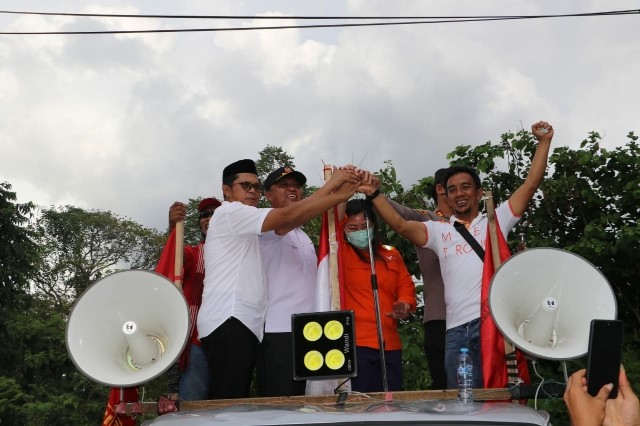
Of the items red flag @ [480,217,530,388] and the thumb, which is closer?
the thumb

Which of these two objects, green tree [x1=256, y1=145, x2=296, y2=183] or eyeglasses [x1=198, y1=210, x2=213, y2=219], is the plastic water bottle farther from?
green tree [x1=256, y1=145, x2=296, y2=183]

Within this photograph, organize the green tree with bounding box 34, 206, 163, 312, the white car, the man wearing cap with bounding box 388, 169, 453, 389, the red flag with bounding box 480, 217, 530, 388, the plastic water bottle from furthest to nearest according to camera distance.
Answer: the green tree with bounding box 34, 206, 163, 312 < the man wearing cap with bounding box 388, 169, 453, 389 < the red flag with bounding box 480, 217, 530, 388 < the plastic water bottle < the white car

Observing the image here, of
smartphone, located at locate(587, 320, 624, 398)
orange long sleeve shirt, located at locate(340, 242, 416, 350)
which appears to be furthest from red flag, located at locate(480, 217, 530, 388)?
smartphone, located at locate(587, 320, 624, 398)

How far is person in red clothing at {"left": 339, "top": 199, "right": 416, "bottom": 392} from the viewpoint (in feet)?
16.3

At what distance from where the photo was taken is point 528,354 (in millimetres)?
3736

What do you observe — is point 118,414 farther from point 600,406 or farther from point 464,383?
point 600,406

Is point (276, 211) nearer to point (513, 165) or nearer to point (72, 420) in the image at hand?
point (513, 165)

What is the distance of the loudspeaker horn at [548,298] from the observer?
12.7ft

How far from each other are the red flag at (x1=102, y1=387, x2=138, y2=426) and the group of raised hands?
2.40 metres

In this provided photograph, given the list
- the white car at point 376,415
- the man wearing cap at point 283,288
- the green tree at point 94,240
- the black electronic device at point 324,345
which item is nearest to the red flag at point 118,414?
the man wearing cap at point 283,288

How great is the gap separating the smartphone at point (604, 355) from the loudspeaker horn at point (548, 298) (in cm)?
162

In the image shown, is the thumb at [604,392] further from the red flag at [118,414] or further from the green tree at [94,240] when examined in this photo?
the green tree at [94,240]

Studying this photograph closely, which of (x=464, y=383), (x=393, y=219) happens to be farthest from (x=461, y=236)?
(x=464, y=383)

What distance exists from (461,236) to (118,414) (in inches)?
87.7
